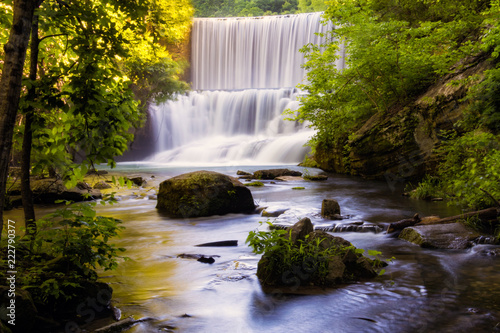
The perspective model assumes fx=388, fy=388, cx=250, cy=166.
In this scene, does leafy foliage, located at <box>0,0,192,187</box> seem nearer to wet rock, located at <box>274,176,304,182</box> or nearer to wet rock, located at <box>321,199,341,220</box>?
wet rock, located at <box>321,199,341,220</box>

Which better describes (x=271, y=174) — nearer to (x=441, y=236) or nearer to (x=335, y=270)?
(x=441, y=236)

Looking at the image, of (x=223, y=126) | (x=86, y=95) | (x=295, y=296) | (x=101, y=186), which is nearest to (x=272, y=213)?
(x=295, y=296)

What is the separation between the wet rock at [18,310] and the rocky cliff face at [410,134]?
33.4ft

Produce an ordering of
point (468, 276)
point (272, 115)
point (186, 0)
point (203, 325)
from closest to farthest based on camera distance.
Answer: point (203, 325)
point (468, 276)
point (272, 115)
point (186, 0)

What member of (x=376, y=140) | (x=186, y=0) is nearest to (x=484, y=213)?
(x=376, y=140)

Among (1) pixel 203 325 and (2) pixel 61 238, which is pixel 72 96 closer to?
(2) pixel 61 238

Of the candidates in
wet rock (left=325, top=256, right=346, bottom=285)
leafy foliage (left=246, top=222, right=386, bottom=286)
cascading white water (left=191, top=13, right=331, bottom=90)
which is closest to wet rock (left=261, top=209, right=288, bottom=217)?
leafy foliage (left=246, top=222, right=386, bottom=286)

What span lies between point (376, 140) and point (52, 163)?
463 inches

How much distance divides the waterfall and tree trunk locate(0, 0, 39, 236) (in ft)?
47.8

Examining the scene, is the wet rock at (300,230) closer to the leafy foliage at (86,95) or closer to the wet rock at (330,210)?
the leafy foliage at (86,95)

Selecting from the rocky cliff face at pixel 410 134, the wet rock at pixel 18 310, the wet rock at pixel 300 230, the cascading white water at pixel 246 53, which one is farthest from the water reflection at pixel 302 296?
the cascading white water at pixel 246 53

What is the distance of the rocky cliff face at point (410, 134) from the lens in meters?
11.1

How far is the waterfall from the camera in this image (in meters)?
25.0

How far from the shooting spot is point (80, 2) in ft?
10.6
